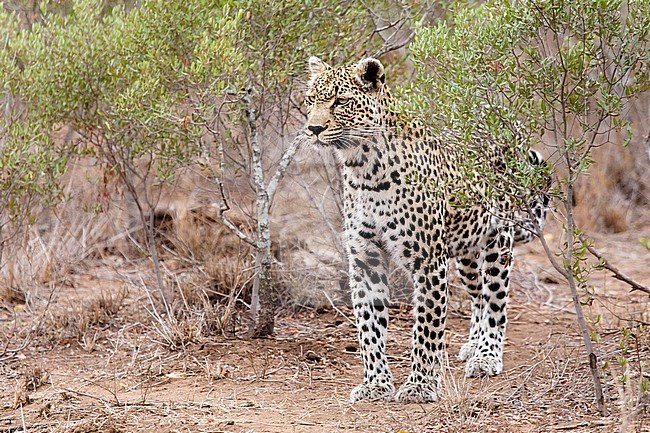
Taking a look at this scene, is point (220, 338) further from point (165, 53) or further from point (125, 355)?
point (165, 53)

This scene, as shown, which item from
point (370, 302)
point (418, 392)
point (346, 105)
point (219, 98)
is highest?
point (219, 98)

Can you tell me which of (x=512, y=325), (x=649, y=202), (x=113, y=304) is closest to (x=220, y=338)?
(x=113, y=304)

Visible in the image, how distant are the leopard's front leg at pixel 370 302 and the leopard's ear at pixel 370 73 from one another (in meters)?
0.96

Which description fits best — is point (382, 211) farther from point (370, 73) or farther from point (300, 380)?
point (300, 380)

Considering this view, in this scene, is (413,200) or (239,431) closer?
(239,431)

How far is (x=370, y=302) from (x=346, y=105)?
133 cm

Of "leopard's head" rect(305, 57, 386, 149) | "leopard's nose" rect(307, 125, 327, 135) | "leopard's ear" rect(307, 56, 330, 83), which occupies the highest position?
"leopard's ear" rect(307, 56, 330, 83)

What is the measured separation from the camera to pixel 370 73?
6.32 meters

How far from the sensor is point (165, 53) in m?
7.24

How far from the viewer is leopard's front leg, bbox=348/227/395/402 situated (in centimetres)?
636

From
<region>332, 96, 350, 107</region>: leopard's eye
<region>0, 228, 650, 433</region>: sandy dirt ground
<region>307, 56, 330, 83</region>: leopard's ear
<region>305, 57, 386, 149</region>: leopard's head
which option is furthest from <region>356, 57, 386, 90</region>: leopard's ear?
<region>0, 228, 650, 433</region>: sandy dirt ground

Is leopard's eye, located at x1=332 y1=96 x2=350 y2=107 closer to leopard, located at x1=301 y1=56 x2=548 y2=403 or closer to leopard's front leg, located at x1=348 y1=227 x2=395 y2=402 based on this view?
leopard, located at x1=301 y1=56 x2=548 y2=403

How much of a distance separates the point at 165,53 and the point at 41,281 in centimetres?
341

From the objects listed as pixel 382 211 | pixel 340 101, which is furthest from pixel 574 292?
pixel 340 101
